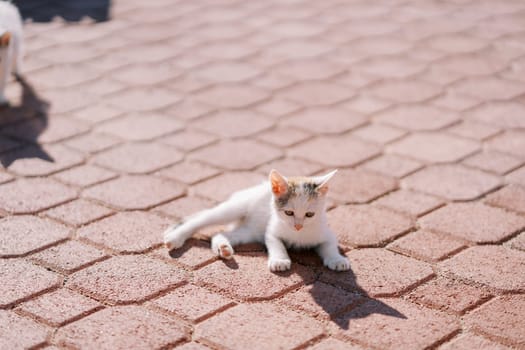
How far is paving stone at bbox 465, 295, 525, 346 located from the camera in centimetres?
304

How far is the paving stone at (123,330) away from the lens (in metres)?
2.96

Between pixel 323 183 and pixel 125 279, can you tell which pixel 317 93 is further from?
pixel 125 279

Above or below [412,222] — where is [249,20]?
above

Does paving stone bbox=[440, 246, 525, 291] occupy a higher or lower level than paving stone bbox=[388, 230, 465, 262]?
lower

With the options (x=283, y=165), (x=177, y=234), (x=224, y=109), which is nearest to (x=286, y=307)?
(x=177, y=234)

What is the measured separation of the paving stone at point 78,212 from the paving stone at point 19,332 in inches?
32.4

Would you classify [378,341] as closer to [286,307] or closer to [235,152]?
[286,307]

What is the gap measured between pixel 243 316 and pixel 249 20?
4113 mm

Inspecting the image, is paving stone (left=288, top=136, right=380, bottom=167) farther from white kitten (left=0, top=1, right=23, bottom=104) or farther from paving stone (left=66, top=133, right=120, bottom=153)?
white kitten (left=0, top=1, right=23, bottom=104)

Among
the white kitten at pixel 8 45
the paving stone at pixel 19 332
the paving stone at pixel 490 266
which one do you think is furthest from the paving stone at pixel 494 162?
the white kitten at pixel 8 45

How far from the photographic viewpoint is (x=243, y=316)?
3.14 m

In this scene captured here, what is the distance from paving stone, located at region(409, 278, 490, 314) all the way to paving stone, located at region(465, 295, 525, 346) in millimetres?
50

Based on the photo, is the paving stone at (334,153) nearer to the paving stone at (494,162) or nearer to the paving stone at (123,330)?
the paving stone at (494,162)

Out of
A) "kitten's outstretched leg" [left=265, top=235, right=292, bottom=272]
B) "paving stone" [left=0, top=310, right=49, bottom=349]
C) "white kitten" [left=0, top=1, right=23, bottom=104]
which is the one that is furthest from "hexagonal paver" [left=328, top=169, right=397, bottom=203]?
"white kitten" [left=0, top=1, right=23, bottom=104]
